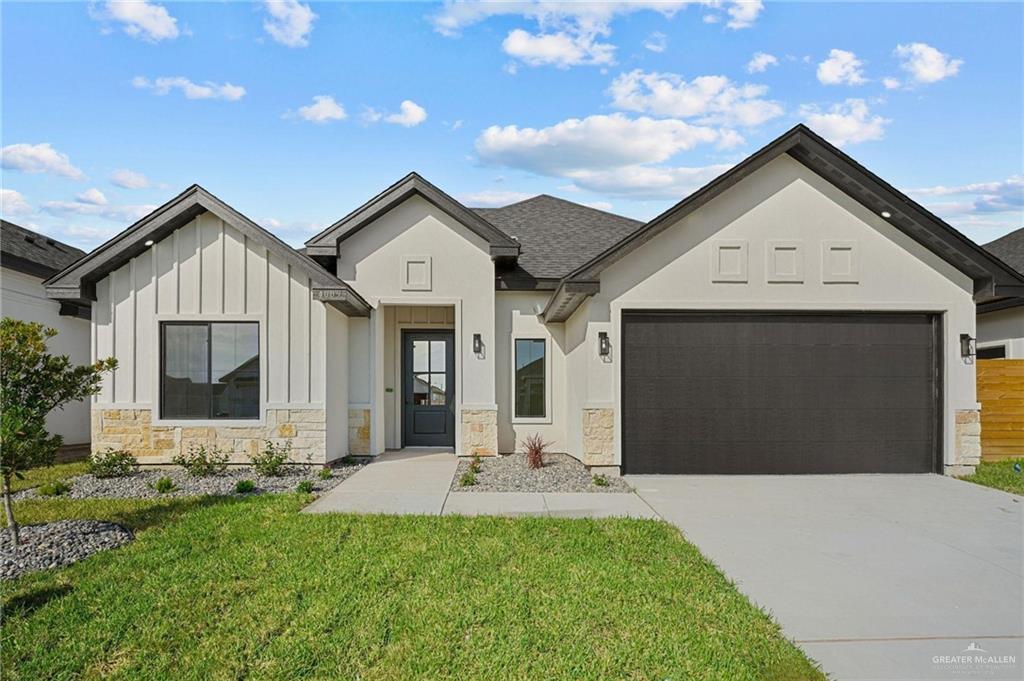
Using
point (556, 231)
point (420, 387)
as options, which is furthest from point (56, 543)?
point (556, 231)

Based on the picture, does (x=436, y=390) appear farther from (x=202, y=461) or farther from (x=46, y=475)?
(x=46, y=475)

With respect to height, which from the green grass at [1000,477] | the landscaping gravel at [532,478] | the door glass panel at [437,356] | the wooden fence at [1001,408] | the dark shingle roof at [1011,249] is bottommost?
the green grass at [1000,477]

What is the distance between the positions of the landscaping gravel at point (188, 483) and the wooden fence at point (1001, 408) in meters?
11.5

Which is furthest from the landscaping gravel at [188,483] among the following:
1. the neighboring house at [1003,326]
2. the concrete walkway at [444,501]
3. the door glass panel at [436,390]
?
the neighboring house at [1003,326]

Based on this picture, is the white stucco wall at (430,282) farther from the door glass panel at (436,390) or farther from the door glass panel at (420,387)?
the door glass panel at (436,390)

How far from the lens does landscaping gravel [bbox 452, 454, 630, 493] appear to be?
310 inches

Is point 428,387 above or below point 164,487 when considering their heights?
above

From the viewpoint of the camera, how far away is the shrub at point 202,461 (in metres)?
8.62

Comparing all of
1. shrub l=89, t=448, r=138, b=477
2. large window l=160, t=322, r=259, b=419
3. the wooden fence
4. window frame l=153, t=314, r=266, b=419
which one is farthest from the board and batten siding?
the wooden fence

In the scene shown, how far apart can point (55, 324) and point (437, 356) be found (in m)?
7.56

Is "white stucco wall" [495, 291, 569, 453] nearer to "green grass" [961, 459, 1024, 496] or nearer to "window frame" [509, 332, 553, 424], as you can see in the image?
"window frame" [509, 332, 553, 424]

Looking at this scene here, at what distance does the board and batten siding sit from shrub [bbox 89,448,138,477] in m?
1.11

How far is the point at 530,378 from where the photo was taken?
11203 mm

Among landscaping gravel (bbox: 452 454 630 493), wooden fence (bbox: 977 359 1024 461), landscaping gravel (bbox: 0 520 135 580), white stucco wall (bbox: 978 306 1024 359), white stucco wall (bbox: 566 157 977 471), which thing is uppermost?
white stucco wall (bbox: 566 157 977 471)
